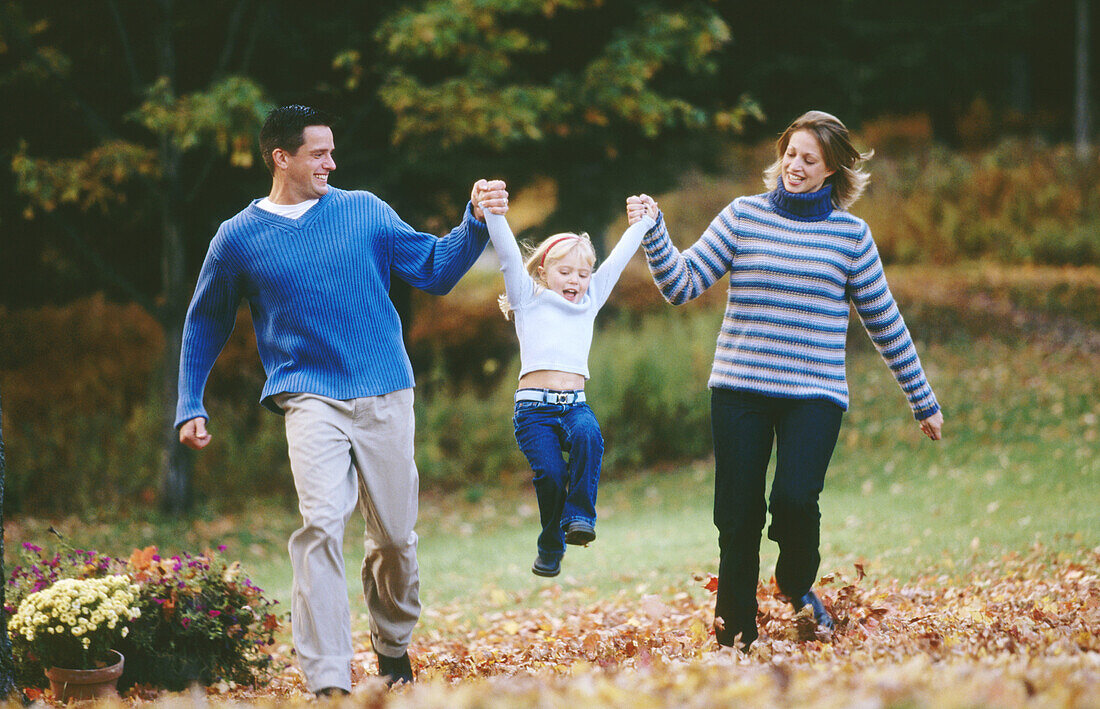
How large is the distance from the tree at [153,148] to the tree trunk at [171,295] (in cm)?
1

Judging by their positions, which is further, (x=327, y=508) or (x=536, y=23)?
(x=536, y=23)

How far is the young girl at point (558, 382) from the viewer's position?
4934mm

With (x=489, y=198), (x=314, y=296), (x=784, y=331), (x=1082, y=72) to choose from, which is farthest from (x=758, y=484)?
(x=1082, y=72)

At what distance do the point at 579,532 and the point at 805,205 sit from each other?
1752mm

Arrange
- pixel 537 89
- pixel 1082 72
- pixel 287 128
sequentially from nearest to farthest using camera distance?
pixel 287 128 → pixel 537 89 → pixel 1082 72

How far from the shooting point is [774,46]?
599 inches

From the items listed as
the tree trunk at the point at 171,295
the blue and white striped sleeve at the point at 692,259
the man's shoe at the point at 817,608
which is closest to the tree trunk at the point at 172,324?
the tree trunk at the point at 171,295

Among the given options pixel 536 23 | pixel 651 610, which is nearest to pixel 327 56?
pixel 536 23

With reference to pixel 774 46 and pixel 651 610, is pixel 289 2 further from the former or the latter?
pixel 651 610

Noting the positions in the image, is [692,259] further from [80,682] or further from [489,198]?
[80,682]

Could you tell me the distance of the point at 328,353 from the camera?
4.50 meters

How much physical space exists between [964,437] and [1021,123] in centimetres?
1801

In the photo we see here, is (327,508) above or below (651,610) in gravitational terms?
above

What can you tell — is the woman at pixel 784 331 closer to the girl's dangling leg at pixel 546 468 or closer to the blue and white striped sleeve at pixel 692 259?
the blue and white striped sleeve at pixel 692 259
